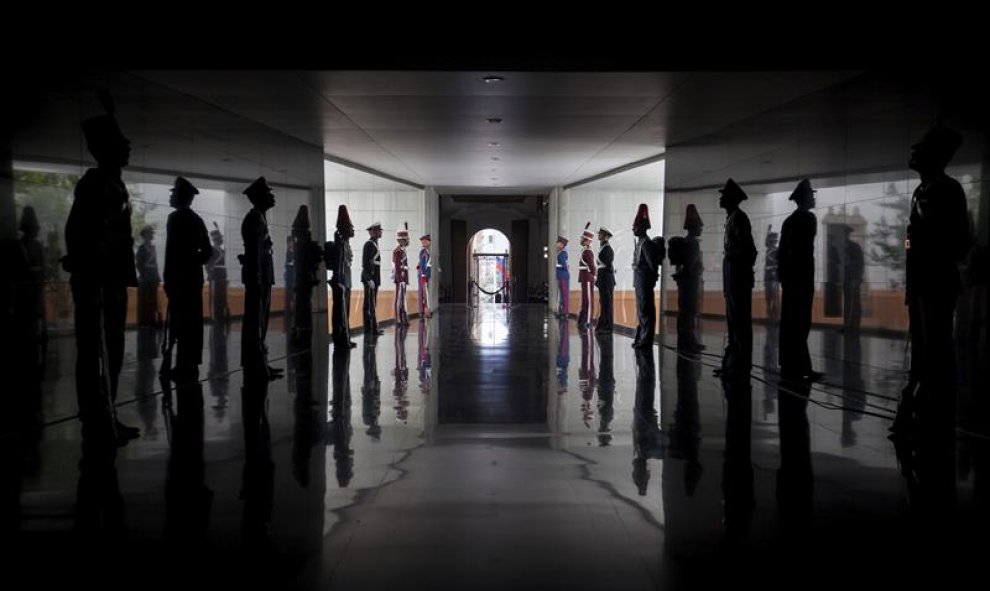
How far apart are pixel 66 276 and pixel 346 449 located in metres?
3.39

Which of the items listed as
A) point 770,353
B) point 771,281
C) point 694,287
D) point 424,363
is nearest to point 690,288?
point 694,287

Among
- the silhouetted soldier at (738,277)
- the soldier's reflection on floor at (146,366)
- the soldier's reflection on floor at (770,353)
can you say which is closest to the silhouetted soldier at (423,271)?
the soldier's reflection on floor at (770,353)

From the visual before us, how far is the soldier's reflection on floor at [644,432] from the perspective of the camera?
14.3 feet

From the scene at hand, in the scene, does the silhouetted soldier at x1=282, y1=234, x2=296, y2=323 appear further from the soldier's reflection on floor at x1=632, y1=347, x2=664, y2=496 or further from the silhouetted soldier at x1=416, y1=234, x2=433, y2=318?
the silhouetted soldier at x1=416, y1=234, x2=433, y2=318

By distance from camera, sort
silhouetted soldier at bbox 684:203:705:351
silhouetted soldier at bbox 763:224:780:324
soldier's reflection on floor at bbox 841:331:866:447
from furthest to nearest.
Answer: silhouetted soldier at bbox 684:203:705:351 < silhouetted soldier at bbox 763:224:780:324 < soldier's reflection on floor at bbox 841:331:866:447

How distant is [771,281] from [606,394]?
3937mm

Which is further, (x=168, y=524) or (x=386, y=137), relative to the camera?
(x=386, y=137)

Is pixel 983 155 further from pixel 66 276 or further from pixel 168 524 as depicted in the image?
pixel 66 276

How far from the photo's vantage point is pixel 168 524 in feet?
11.3

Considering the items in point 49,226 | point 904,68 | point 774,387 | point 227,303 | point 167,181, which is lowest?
point 774,387

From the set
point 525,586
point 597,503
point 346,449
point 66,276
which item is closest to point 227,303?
point 66,276

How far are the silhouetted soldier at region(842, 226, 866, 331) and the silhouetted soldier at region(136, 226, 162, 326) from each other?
702cm

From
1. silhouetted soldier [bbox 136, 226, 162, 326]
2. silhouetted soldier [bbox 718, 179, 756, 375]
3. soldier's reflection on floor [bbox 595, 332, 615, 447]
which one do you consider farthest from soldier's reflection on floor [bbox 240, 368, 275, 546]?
silhouetted soldier [bbox 718, 179, 756, 375]

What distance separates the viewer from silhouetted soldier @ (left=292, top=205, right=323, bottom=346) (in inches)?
499
